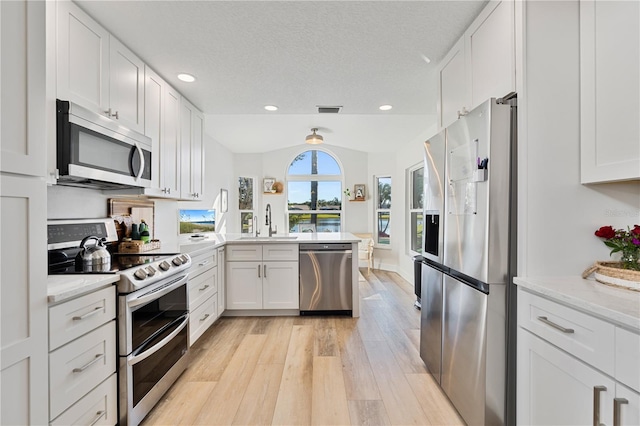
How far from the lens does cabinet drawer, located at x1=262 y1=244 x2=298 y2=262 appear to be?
3457 millimetres

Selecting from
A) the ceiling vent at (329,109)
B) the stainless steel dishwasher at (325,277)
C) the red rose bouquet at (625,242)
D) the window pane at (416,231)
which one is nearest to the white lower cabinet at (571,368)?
the red rose bouquet at (625,242)

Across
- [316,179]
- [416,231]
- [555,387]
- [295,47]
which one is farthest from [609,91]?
[316,179]

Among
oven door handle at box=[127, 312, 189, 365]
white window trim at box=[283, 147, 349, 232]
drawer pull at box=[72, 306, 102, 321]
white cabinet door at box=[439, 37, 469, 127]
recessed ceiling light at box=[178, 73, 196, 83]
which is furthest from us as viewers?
white window trim at box=[283, 147, 349, 232]

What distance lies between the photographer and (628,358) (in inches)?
34.1

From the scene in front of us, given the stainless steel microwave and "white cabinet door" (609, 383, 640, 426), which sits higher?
the stainless steel microwave

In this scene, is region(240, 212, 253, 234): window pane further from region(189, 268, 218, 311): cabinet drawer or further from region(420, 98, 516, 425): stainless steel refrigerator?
region(420, 98, 516, 425): stainless steel refrigerator

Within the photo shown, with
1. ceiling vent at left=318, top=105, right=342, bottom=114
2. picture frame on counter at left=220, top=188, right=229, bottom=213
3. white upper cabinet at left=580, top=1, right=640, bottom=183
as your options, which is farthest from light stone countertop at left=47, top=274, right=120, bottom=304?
picture frame on counter at left=220, top=188, right=229, bottom=213

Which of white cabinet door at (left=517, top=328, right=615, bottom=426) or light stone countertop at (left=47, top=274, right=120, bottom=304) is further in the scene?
light stone countertop at (left=47, top=274, right=120, bottom=304)

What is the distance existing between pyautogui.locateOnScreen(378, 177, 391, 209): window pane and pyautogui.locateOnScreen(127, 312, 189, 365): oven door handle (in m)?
4.94

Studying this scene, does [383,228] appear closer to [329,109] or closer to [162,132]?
[329,109]

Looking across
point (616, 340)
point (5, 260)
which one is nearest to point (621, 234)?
point (616, 340)

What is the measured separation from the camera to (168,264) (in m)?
1.95

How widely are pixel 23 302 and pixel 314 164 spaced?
612 cm

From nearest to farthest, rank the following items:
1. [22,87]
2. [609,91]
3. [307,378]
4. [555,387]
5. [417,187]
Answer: [22,87], [555,387], [609,91], [307,378], [417,187]
